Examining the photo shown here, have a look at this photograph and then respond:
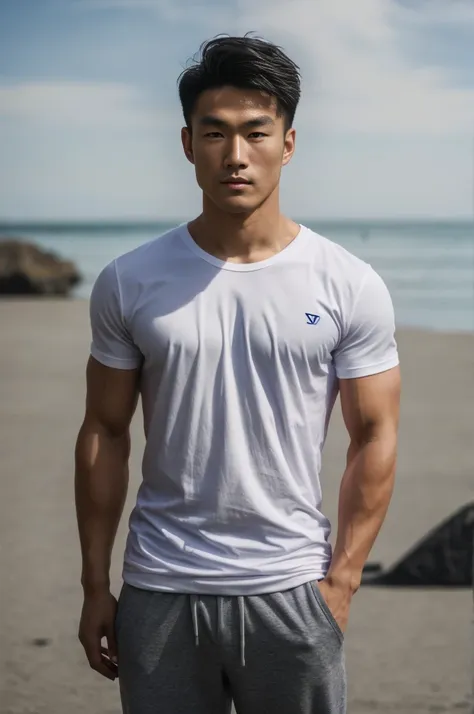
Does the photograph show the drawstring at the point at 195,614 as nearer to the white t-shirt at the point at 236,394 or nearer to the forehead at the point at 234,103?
the white t-shirt at the point at 236,394

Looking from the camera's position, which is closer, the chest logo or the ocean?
the chest logo

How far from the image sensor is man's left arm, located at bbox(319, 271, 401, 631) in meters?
1.30

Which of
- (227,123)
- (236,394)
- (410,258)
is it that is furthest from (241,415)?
(410,258)

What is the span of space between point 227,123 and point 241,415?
344 millimetres

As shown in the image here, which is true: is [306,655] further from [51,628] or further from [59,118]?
[59,118]

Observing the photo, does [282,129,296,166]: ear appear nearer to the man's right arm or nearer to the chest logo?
the chest logo

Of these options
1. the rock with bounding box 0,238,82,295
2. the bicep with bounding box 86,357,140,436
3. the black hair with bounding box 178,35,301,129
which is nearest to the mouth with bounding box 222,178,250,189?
the black hair with bounding box 178,35,301,129

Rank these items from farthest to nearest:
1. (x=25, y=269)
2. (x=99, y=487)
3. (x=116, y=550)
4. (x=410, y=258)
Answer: (x=410, y=258)
(x=25, y=269)
(x=116, y=550)
(x=99, y=487)

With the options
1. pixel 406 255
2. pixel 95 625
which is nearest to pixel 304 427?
pixel 95 625

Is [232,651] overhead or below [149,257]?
below

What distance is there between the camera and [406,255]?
32.7 ft

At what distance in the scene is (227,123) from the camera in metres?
1.29

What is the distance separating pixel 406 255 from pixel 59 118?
711 centimetres

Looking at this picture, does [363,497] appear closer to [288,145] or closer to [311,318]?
[311,318]
